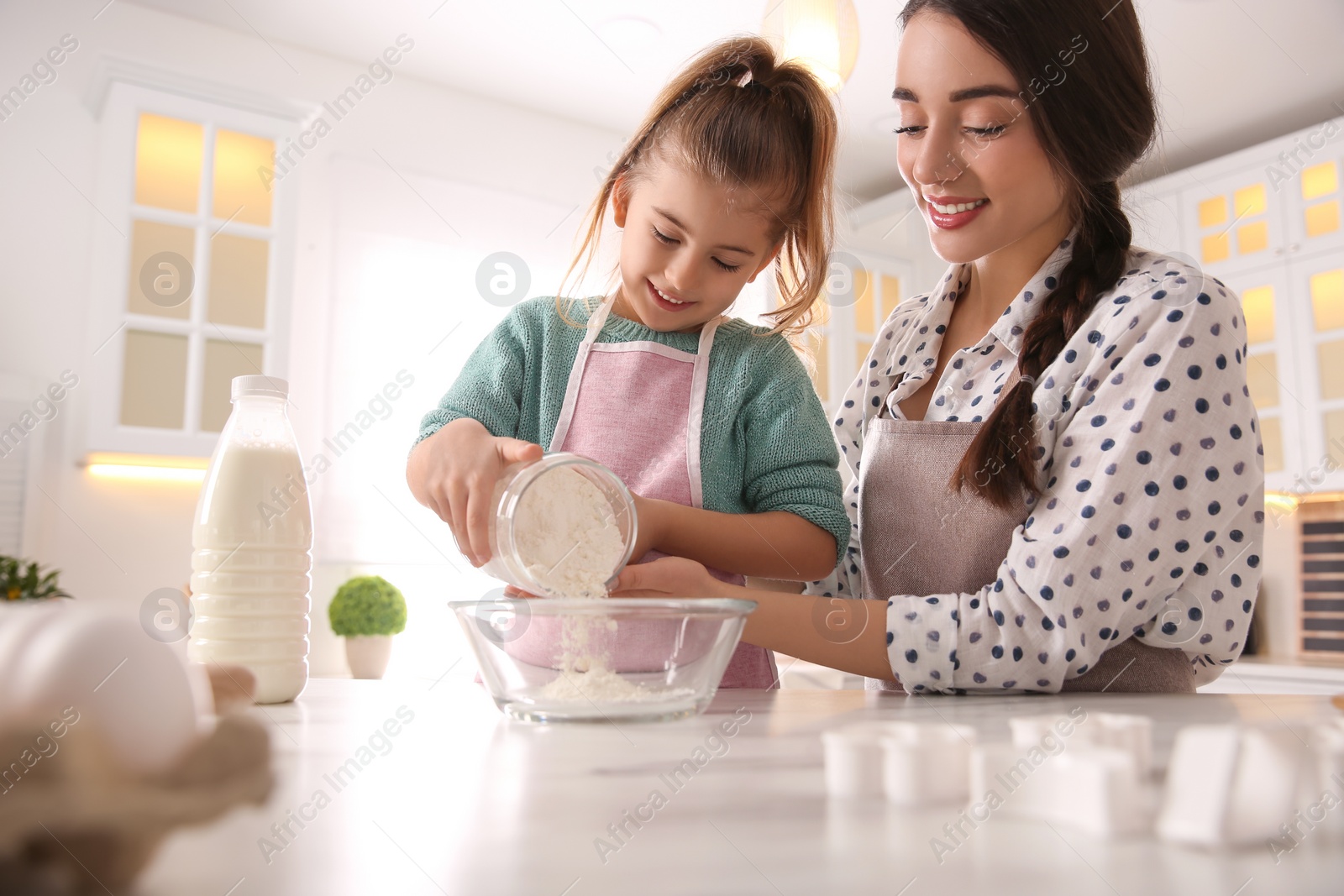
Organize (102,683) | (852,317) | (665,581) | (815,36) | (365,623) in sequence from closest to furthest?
(102,683) < (665,581) < (815,36) < (365,623) < (852,317)

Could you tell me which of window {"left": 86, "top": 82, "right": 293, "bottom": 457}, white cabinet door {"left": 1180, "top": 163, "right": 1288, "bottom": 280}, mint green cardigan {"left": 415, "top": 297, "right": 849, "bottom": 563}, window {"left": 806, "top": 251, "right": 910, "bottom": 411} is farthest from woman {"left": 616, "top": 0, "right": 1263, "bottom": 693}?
white cabinet door {"left": 1180, "top": 163, "right": 1288, "bottom": 280}

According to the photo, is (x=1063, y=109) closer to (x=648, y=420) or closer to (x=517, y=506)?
(x=648, y=420)

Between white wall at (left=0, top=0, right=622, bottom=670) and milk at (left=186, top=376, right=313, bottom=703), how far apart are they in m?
2.46

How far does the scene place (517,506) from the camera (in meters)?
0.66

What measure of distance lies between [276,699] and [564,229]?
10.8ft

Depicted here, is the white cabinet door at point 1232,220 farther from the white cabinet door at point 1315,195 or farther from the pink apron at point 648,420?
the pink apron at point 648,420

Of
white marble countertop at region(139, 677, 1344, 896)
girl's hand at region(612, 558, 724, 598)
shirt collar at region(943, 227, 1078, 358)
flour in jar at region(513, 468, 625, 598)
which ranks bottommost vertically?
white marble countertop at region(139, 677, 1344, 896)

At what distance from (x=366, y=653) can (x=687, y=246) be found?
2.32m

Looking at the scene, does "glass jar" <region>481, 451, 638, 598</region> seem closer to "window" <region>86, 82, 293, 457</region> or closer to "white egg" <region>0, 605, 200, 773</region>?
"white egg" <region>0, 605, 200, 773</region>

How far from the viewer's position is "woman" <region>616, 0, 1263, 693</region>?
81 centimetres

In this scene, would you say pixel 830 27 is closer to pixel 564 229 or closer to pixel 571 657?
pixel 571 657

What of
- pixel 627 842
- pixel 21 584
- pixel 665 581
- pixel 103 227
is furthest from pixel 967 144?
pixel 103 227

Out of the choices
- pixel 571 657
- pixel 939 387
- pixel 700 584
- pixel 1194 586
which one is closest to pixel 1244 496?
pixel 1194 586

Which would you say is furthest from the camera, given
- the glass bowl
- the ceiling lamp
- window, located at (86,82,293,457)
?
window, located at (86,82,293,457)
